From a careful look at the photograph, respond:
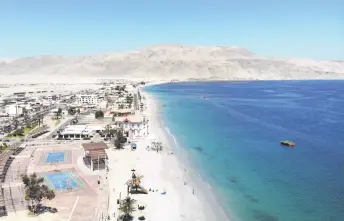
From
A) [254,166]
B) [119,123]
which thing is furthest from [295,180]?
[119,123]

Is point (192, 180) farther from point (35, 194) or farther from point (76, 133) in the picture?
point (76, 133)

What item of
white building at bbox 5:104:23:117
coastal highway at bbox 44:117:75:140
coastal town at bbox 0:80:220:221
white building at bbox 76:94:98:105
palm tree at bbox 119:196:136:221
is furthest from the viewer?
white building at bbox 76:94:98:105

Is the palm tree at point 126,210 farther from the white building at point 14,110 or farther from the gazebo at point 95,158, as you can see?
the white building at point 14,110

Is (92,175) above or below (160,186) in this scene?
above

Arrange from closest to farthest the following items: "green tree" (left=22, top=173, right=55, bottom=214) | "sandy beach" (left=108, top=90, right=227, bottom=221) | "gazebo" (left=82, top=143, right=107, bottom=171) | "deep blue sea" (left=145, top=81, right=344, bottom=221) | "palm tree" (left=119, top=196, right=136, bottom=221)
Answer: "palm tree" (left=119, top=196, right=136, bottom=221) < "green tree" (left=22, top=173, right=55, bottom=214) < "sandy beach" (left=108, top=90, right=227, bottom=221) < "deep blue sea" (left=145, top=81, right=344, bottom=221) < "gazebo" (left=82, top=143, right=107, bottom=171)

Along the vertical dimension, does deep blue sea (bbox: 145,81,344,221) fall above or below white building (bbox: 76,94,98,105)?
below

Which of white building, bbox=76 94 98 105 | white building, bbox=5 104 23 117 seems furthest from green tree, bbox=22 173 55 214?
white building, bbox=76 94 98 105

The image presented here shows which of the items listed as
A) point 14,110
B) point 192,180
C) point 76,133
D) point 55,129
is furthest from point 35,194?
point 14,110

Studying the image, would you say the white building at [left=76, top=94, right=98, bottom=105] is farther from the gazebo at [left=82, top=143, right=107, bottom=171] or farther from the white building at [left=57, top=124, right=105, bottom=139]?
the gazebo at [left=82, top=143, right=107, bottom=171]
